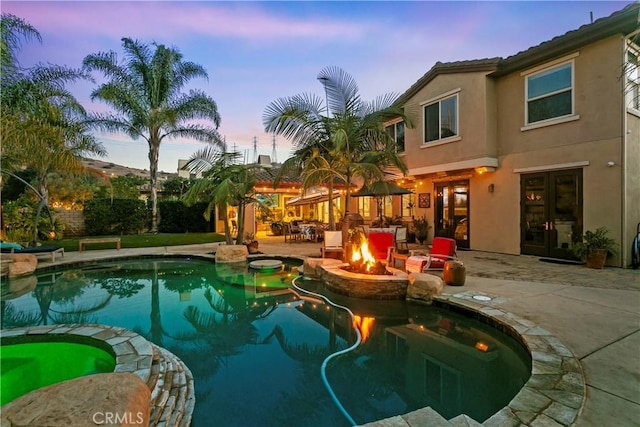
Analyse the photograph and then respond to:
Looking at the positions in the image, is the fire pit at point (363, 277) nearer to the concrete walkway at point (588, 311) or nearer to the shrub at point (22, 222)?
the concrete walkway at point (588, 311)

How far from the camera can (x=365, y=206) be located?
17.9 m

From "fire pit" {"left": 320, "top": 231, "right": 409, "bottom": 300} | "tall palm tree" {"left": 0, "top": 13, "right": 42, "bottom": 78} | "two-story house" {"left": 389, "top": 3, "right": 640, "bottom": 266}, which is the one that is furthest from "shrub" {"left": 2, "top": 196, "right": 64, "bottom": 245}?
"two-story house" {"left": 389, "top": 3, "right": 640, "bottom": 266}

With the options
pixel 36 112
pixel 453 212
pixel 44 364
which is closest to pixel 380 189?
pixel 453 212

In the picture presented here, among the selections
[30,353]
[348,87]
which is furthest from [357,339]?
[348,87]

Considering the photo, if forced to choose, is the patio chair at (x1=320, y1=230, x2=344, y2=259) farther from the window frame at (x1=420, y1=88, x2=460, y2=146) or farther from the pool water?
the window frame at (x1=420, y1=88, x2=460, y2=146)

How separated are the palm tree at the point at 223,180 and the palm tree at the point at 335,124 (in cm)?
289

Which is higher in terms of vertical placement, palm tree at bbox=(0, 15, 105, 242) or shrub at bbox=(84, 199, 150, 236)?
palm tree at bbox=(0, 15, 105, 242)

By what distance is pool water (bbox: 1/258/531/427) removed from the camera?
334cm

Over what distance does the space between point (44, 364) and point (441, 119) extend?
1328 cm

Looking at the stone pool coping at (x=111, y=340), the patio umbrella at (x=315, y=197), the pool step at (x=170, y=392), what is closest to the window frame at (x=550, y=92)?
the patio umbrella at (x=315, y=197)

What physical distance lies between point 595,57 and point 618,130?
219 cm

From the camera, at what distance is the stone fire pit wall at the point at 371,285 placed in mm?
6516

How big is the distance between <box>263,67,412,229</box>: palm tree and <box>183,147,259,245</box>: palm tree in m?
2.89

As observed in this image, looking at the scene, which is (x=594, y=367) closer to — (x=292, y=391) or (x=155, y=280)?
(x=292, y=391)
